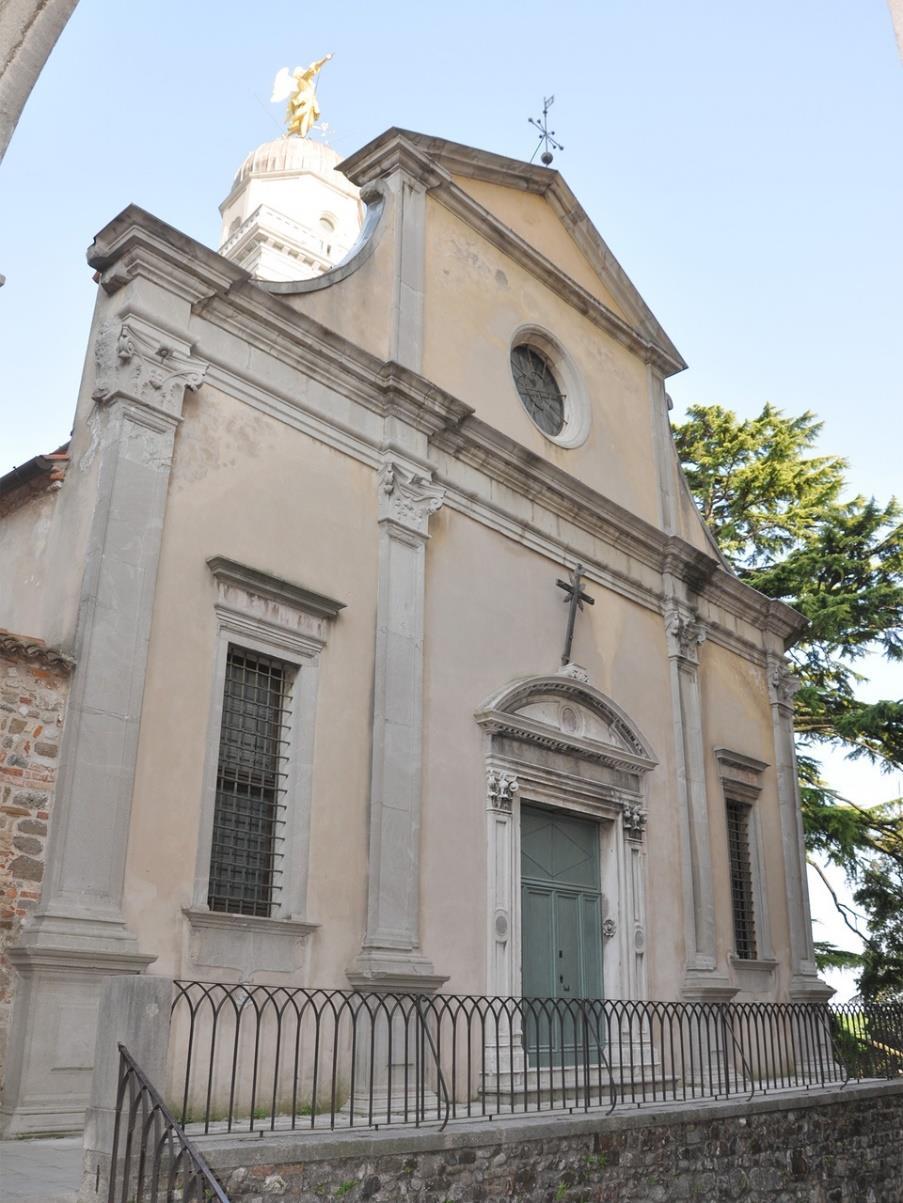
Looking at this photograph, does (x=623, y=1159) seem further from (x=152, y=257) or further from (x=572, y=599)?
(x=152, y=257)

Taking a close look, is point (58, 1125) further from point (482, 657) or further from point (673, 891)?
point (673, 891)

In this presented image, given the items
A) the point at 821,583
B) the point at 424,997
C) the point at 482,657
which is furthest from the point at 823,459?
the point at 424,997

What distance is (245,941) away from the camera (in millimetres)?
8453

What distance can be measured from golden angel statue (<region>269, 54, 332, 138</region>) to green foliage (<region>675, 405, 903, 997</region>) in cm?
1103

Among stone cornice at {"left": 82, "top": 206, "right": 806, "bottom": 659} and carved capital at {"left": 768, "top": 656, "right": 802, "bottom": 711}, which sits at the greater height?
stone cornice at {"left": 82, "top": 206, "right": 806, "bottom": 659}

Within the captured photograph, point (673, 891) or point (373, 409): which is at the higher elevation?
Result: point (373, 409)

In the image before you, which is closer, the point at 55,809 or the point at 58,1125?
the point at 58,1125

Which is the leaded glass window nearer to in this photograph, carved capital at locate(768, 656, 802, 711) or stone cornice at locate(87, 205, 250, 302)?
stone cornice at locate(87, 205, 250, 302)

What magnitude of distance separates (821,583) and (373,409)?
1204cm

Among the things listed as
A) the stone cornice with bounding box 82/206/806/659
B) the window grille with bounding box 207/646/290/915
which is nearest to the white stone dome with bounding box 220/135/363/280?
the stone cornice with bounding box 82/206/806/659

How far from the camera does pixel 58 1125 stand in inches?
272

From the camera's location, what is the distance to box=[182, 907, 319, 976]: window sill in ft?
26.7

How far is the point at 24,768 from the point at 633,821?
273 inches

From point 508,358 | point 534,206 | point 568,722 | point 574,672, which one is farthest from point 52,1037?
point 534,206
